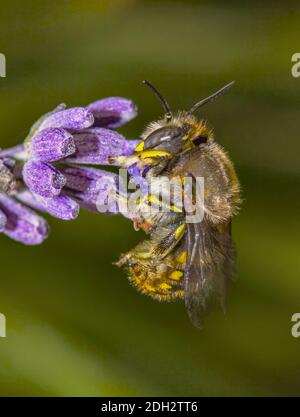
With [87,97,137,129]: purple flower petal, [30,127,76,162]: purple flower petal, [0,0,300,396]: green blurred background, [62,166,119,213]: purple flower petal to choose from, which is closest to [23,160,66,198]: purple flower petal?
[30,127,76,162]: purple flower petal

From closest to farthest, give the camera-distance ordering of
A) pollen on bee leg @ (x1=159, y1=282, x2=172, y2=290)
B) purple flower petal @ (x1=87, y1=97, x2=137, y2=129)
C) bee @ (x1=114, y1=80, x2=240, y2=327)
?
bee @ (x1=114, y1=80, x2=240, y2=327)
pollen on bee leg @ (x1=159, y1=282, x2=172, y2=290)
purple flower petal @ (x1=87, y1=97, x2=137, y2=129)

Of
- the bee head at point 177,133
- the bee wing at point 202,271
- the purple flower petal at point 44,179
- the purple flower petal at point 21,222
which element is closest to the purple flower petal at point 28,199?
the purple flower petal at point 21,222

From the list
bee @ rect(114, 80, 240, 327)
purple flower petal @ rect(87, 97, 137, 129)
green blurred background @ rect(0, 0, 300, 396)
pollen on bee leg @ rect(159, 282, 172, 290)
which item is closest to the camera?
bee @ rect(114, 80, 240, 327)

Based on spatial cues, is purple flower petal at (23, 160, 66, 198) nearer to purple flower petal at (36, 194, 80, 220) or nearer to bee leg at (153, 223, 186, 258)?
purple flower petal at (36, 194, 80, 220)

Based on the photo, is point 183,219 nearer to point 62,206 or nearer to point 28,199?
point 62,206

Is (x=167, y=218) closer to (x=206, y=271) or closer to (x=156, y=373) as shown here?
(x=206, y=271)

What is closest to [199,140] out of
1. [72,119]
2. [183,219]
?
[183,219]

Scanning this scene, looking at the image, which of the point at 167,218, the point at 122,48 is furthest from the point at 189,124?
the point at 122,48
